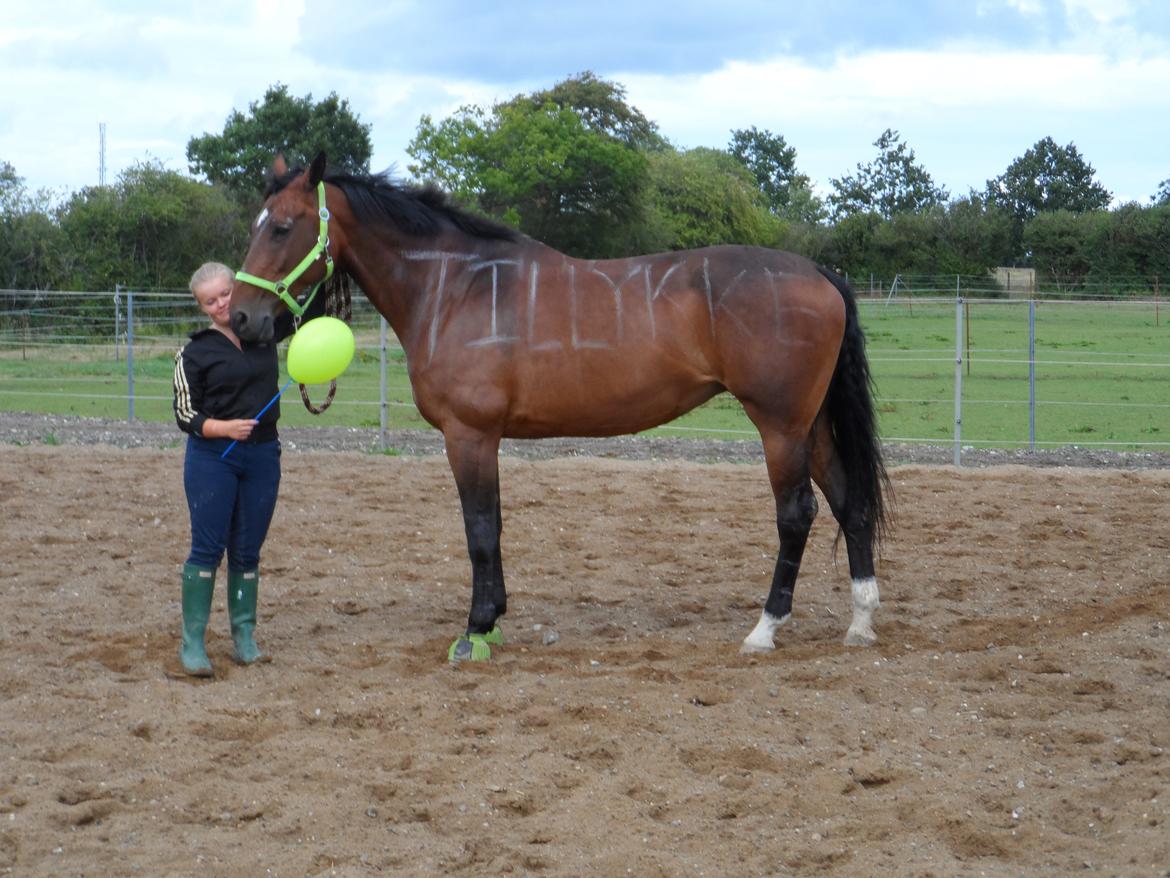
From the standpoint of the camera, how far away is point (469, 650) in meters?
5.12

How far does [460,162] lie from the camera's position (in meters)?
39.5

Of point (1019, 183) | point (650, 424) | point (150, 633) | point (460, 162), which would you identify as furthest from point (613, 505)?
point (1019, 183)

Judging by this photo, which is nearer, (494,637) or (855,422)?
(494,637)

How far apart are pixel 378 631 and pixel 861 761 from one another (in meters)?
2.63

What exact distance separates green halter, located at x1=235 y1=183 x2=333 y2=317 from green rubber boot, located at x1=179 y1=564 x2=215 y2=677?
1.20 m

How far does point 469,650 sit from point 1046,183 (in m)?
62.5

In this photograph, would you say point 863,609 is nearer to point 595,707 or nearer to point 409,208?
point 595,707

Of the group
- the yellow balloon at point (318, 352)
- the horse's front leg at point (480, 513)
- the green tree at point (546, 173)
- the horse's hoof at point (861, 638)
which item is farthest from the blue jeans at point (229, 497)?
the green tree at point (546, 173)

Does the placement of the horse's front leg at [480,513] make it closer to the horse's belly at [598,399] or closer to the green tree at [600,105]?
the horse's belly at [598,399]

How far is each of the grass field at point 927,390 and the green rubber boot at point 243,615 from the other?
7289 mm

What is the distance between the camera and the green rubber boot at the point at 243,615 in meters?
5.05

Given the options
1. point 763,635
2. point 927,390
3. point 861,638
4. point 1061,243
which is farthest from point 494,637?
point 1061,243

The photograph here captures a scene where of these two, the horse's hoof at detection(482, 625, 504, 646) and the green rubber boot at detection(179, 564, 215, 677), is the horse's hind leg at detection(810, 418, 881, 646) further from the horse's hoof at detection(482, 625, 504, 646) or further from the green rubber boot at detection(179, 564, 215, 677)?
the green rubber boot at detection(179, 564, 215, 677)

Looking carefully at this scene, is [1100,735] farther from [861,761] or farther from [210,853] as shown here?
[210,853]
